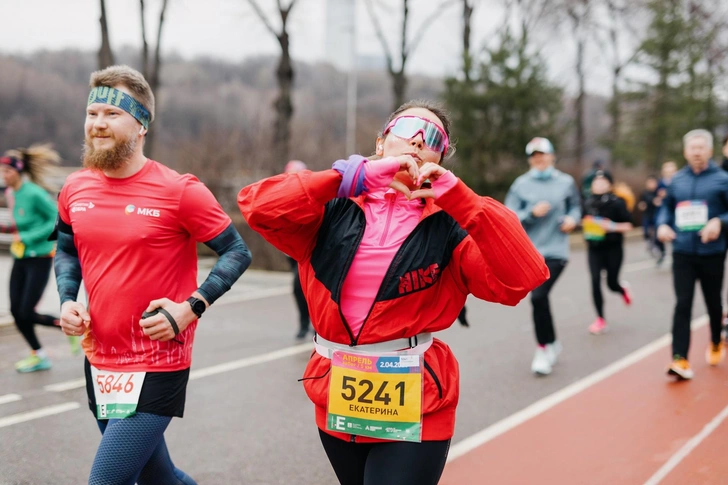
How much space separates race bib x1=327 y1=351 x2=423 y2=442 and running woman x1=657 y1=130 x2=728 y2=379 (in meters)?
4.60

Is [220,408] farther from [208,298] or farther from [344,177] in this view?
[344,177]

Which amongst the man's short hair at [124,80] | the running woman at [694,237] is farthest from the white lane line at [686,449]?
the man's short hair at [124,80]

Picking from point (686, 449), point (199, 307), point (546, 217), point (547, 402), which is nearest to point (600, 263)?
point (546, 217)

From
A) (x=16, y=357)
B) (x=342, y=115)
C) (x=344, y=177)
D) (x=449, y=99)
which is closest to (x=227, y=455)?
(x=344, y=177)

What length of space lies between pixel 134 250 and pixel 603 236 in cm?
692

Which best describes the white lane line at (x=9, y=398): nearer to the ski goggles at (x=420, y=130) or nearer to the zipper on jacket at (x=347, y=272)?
the zipper on jacket at (x=347, y=272)

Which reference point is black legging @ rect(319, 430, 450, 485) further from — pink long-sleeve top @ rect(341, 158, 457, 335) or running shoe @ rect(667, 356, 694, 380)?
running shoe @ rect(667, 356, 694, 380)

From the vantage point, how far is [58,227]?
3184 millimetres

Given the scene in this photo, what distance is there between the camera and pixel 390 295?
2.42m

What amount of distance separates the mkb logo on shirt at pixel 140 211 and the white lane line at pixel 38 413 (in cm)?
319

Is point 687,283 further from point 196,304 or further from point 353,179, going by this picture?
point 353,179

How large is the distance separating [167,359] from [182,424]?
262cm

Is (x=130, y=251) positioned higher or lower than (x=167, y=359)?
higher

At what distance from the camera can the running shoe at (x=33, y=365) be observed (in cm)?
682
